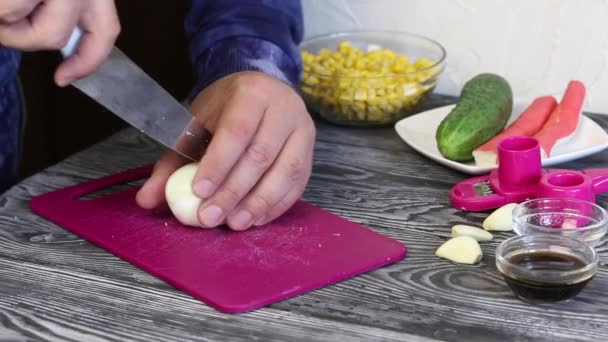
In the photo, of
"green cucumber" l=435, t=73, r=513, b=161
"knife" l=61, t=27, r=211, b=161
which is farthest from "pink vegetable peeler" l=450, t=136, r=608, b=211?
"knife" l=61, t=27, r=211, b=161

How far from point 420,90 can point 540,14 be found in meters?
0.24

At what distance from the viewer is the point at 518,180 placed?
3.71 feet

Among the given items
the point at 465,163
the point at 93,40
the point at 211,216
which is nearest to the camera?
the point at 93,40

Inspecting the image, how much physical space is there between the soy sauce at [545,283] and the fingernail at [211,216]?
34 centimetres

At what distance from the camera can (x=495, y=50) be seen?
155 centimetres

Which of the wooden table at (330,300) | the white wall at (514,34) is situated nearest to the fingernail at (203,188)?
the wooden table at (330,300)

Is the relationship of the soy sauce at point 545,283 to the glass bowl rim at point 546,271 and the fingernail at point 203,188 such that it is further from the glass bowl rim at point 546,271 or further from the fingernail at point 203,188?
the fingernail at point 203,188

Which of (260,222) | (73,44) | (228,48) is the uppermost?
(73,44)

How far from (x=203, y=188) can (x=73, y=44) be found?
225 mm

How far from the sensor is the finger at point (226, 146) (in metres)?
1.08

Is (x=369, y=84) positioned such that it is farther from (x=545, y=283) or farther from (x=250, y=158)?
(x=545, y=283)

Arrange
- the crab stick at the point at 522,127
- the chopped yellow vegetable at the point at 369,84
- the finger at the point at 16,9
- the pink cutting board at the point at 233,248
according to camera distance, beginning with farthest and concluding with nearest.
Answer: the chopped yellow vegetable at the point at 369,84 < the crab stick at the point at 522,127 < the pink cutting board at the point at 233,248 < the finger at the point at 16,9

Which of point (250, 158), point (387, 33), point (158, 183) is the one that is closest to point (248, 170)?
point (250, 158)

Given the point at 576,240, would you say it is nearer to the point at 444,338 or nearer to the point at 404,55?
the point at 444,338
